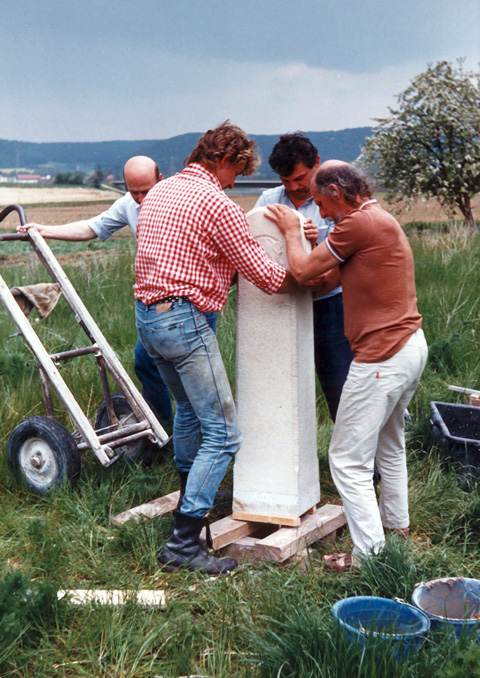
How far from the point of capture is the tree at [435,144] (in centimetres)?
1608

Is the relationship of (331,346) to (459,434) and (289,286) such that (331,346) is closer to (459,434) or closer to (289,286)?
(289,286)

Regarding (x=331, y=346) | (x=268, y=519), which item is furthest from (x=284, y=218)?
(x=268, y=519)

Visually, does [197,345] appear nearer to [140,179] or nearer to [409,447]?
[140,179]

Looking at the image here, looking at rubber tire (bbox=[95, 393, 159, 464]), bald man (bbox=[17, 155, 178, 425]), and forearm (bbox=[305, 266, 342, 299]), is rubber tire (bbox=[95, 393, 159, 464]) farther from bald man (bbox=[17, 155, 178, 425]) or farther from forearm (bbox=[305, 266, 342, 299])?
forearm (bbox=[305, 266, 342, 299])

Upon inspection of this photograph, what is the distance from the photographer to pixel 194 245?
139 inches

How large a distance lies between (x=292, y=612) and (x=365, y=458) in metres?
0.90

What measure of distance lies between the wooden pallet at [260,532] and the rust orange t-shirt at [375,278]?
1.07 meters

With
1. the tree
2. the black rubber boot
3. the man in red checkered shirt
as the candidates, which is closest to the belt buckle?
the man in red checkered shirt

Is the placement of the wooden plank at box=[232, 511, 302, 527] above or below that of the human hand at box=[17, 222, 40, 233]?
below

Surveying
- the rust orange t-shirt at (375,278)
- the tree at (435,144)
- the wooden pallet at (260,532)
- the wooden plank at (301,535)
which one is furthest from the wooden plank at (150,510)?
the tree at (435,144)

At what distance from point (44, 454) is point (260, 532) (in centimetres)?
143

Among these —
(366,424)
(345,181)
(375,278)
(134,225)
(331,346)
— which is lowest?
(366,424)

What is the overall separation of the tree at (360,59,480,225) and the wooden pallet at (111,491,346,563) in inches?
501

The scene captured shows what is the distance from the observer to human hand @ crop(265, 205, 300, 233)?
381 cm
